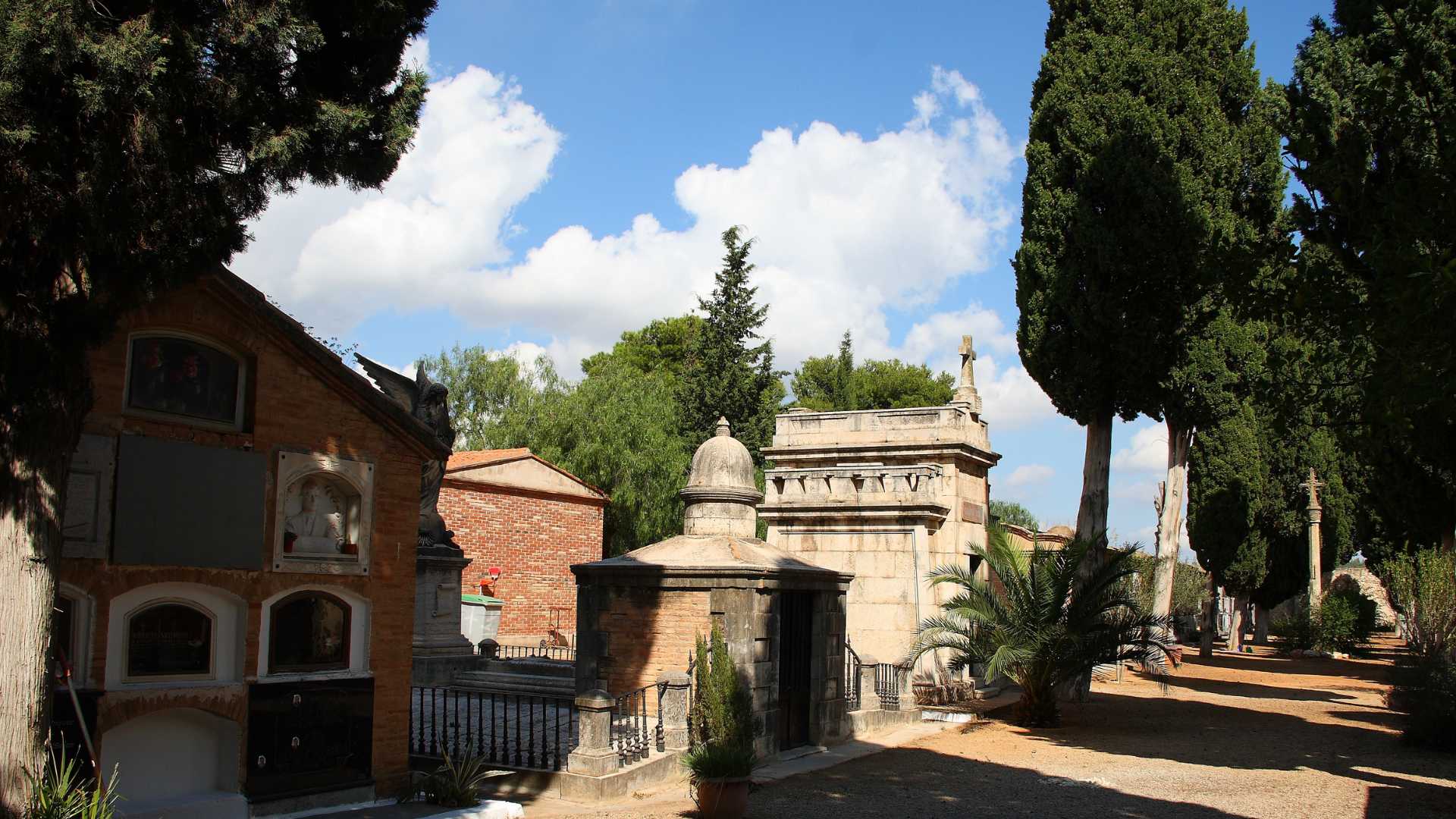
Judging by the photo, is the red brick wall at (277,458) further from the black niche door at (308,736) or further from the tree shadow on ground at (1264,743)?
the tree shadow on ground at (1264,743)

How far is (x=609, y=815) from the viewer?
960 centimetres

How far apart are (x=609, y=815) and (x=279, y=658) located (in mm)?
3147

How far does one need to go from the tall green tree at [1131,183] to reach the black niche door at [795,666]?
25.6 feet

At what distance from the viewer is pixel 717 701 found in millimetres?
11305

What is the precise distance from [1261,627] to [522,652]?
37804 mm

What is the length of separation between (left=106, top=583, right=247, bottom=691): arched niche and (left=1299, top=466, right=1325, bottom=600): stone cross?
104 feet

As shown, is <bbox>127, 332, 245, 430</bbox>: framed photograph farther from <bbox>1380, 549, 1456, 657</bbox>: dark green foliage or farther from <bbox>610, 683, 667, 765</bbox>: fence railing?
<bbox>1380, 549, 1456, 657</bbox>: dark green foliage

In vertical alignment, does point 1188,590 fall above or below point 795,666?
below

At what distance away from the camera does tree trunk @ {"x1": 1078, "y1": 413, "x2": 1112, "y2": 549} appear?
20.8 m

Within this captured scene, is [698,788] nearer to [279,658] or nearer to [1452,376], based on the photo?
[279,658]

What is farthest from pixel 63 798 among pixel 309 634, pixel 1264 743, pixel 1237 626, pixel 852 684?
pixel 1237 626

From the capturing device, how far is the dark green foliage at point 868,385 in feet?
166

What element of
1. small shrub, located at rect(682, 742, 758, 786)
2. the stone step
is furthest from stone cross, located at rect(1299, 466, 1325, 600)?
small shrub, located at rect(682, 742, 758, 786)

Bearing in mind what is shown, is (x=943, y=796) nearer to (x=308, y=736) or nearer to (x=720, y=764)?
(x=720, y=764)
